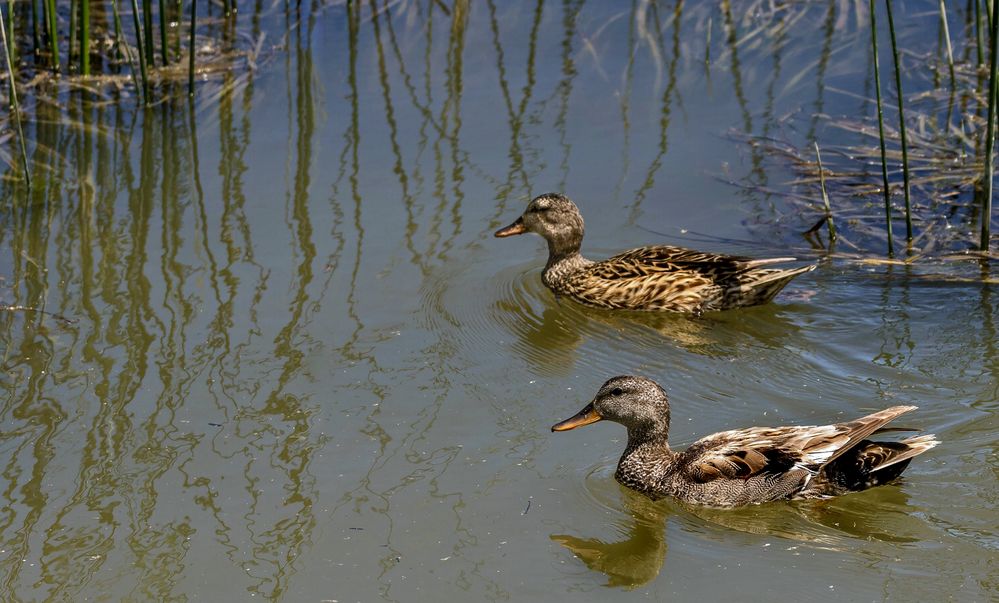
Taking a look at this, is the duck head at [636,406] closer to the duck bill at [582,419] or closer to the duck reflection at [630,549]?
the duck bill at [582,419]

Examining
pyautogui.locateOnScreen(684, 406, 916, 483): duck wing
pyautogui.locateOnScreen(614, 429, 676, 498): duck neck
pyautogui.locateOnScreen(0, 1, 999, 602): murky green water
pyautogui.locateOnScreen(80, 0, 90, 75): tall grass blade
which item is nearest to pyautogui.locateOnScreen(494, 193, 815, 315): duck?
pyautogui.locateOnScreen(0, 1, 999, 602): murky green water

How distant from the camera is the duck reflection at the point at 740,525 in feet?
21.0

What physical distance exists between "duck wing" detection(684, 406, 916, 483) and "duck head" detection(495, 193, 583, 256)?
3.00 meters

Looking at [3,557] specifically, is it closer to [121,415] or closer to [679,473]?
[121,415]

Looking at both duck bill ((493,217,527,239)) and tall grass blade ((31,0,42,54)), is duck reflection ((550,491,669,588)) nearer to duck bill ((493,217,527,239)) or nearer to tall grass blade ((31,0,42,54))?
duck bill ((493,217,527,239))

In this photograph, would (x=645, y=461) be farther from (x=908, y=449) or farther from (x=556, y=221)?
(x=556, y=221)

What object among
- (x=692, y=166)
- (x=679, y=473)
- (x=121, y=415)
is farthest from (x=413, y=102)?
(x=679, y=473)

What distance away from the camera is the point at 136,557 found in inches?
253

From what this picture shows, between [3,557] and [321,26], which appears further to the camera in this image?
[321,26]

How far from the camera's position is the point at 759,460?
270 inches

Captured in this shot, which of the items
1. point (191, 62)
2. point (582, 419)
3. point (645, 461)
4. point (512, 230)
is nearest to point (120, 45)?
point (191, 62)

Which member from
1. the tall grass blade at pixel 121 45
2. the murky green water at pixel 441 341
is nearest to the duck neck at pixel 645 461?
the murky green water at pixel 441 341

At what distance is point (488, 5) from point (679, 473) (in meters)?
8.34

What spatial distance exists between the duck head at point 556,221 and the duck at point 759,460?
8.87ft
